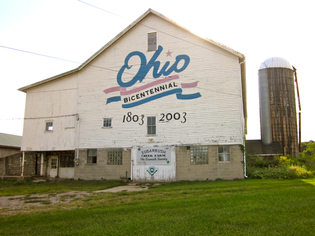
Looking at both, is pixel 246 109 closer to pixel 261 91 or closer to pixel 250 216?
pixel 261 91

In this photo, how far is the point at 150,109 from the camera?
66.6ft

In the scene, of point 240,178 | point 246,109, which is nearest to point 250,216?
point 240,178

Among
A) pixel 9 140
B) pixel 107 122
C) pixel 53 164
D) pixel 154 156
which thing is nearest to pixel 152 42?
pixel 107 122

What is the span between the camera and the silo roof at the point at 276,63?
35031mm

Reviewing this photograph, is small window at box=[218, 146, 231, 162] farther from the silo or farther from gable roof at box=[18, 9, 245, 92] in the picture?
the silo


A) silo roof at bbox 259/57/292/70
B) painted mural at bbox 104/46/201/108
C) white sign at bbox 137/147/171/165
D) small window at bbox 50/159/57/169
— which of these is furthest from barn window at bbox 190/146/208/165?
silo roof at bbox 259/57/292/70

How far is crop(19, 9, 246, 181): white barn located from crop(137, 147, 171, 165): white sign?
73mm

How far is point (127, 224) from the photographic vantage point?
688 cm

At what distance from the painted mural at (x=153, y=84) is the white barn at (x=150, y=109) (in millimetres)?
75

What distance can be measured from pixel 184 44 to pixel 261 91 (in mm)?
19686

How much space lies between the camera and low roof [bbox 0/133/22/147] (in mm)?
32438

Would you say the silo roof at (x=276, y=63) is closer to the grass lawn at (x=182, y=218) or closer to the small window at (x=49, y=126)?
the small window at (x=49, y=126)

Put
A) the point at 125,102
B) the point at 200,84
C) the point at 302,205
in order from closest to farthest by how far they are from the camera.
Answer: the point at 302,205, the point at 200,84, the point at 125,102

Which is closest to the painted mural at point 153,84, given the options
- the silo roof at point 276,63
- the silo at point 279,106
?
the silo at point 279,106
